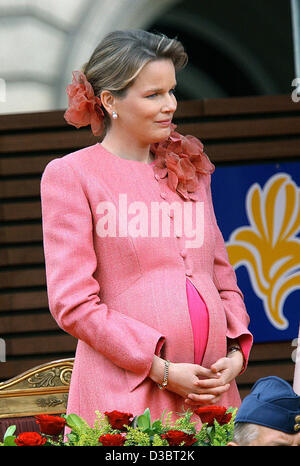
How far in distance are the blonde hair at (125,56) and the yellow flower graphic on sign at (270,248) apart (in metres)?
2.76

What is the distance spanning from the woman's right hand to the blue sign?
2843 millimetres

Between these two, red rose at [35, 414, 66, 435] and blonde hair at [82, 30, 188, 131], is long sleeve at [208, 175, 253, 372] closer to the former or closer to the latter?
blonde hair at [82, 30, 188, 131]

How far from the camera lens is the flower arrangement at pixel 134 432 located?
1698 millimetres

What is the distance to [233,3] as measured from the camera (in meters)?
4.89

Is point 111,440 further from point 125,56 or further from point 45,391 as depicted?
point 45,391

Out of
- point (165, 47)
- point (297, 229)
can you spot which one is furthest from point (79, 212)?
point (297, 229)

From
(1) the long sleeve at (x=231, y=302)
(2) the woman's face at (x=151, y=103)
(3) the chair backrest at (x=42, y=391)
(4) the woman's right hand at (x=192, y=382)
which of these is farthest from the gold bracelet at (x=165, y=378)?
(3) the chair backrest at (x=42, y=391)

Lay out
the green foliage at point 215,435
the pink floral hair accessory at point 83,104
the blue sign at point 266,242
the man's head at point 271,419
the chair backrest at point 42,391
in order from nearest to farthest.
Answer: the man's head at point 271,419 → the green foliage at point 215,435 → the pink floral hair accessory at point 83,104 → the chair backrest at point 42,391 → the blue sign at point 266,242

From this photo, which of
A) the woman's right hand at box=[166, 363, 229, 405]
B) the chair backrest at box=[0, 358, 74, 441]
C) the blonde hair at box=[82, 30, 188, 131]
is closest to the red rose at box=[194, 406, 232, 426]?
the woman's right hand at box=[166, 363, 229, 405]

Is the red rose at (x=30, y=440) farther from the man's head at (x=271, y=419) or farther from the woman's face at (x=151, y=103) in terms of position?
the woman's face at (x=151, y=103)

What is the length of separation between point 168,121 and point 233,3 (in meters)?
2.79

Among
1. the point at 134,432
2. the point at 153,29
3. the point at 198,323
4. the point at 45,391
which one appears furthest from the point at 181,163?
the point at 153,29

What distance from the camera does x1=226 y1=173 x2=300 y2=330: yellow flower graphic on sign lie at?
5020 millimetres
